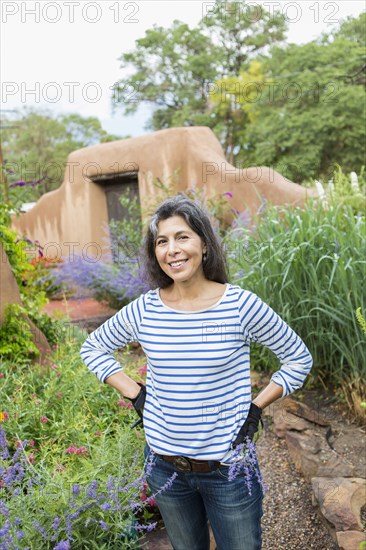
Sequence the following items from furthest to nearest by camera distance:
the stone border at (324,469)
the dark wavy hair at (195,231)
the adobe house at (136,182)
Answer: the adobe house at (136,182)
the stone border at (324,469)
the dark wavy hair at (195,231)

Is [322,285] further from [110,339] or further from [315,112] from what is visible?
[315,112]

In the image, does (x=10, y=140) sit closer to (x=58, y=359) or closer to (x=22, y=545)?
(x=58, y=359)

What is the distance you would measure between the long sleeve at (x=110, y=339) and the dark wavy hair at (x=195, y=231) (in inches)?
4.5

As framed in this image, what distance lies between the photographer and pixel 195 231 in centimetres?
176

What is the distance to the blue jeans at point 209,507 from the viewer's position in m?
1.63

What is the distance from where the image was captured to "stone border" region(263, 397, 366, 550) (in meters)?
2.36

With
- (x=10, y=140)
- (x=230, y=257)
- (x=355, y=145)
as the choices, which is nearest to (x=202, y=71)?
(x=355, y=145)

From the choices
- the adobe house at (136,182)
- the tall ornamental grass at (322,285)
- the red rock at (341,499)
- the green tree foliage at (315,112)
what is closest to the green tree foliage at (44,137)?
the green tree foliage at (315,112)

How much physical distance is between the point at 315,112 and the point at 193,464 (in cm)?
1670

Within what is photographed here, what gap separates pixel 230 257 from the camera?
457cm

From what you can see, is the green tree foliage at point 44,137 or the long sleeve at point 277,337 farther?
the green tree foliage at point 44,137

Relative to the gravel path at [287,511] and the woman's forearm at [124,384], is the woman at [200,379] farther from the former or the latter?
the gravel path at [287,511]

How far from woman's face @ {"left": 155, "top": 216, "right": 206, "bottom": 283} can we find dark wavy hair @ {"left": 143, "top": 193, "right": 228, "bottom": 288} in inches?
0.9

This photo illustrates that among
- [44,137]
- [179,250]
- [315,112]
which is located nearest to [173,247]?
[179,250]
